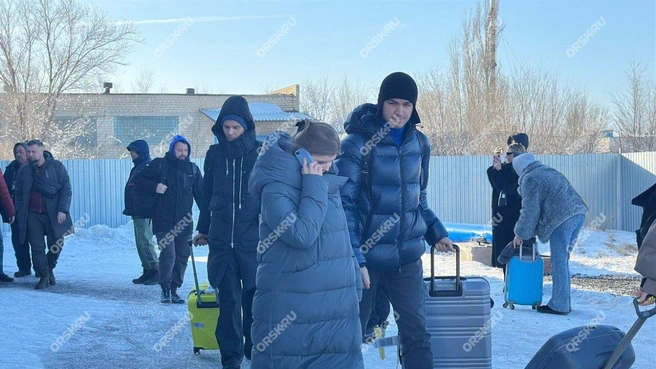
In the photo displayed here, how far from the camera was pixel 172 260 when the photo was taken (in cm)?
930

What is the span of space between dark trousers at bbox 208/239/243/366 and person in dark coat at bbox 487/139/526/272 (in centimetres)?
498

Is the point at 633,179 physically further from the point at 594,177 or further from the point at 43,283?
the point at 43,283

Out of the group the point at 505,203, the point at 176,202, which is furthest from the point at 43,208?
the point at 505,203

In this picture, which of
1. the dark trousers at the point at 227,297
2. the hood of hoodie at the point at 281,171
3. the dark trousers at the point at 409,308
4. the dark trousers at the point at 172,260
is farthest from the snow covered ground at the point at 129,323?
the hood of hoodie at the point at 281,171

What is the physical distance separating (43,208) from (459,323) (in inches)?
278

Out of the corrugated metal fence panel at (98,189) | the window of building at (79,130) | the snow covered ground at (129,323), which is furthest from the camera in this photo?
the window of building at (79,130)

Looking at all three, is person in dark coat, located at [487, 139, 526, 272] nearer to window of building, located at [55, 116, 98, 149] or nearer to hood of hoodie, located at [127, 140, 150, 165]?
hood of hoodie, located at [127, 140, 150, 165]

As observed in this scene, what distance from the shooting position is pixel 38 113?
95.8ft

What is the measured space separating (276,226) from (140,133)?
132ft

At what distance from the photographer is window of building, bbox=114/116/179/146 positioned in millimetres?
42500

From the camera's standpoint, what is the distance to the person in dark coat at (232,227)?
5.66 meters

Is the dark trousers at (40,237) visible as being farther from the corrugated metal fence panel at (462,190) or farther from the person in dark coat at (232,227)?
the corrugated metal fence panel at (462,190)

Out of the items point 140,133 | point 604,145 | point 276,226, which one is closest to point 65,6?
point 140,133

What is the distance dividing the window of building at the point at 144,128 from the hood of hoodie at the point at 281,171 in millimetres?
38855
